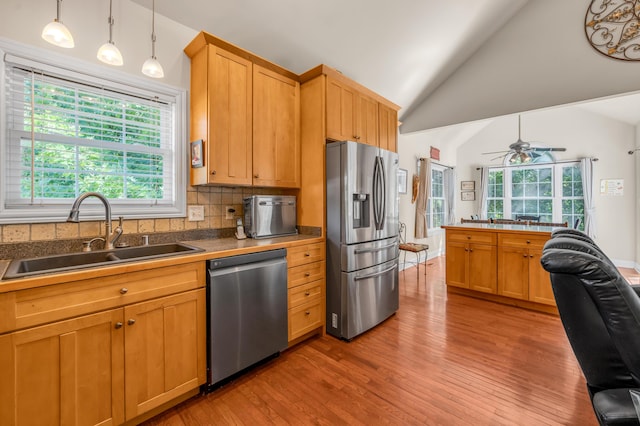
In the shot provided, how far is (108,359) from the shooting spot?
1374 millimetres

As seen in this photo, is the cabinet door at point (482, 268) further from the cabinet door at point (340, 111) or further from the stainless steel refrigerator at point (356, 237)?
the cabinet door at point (340, 111)

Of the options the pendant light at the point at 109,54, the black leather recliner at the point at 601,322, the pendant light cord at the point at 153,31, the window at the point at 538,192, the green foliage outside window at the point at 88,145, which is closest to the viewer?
the black leather recliner at the point at 601,322

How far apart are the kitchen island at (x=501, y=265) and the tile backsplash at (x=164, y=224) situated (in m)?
2.54

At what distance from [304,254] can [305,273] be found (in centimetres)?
17

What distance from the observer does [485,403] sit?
169cm

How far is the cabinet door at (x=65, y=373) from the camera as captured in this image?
1145mm

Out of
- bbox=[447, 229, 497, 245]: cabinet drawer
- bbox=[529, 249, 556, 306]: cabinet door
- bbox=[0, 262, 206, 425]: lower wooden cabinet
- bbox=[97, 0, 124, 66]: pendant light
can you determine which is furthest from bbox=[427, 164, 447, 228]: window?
bbox=[97, 0, 124, 66]: pendant light

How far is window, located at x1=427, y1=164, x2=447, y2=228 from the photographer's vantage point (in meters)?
5.98

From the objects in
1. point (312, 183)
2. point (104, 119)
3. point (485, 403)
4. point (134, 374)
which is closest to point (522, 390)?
point (485, 403)

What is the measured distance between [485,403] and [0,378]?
97.7 inches

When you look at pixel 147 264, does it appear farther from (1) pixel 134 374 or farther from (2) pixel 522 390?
(2) pixel 522 390

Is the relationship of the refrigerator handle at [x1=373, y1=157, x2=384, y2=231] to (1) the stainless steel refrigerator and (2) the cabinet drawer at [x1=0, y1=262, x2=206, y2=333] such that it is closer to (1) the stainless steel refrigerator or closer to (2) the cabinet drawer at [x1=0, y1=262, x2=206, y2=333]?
(1) the stainless steel refrigerator

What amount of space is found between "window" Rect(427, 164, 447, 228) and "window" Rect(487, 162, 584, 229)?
1.45 metres

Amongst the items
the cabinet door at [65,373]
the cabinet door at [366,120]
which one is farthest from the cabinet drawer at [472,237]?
the cabinet door at [65,373]
